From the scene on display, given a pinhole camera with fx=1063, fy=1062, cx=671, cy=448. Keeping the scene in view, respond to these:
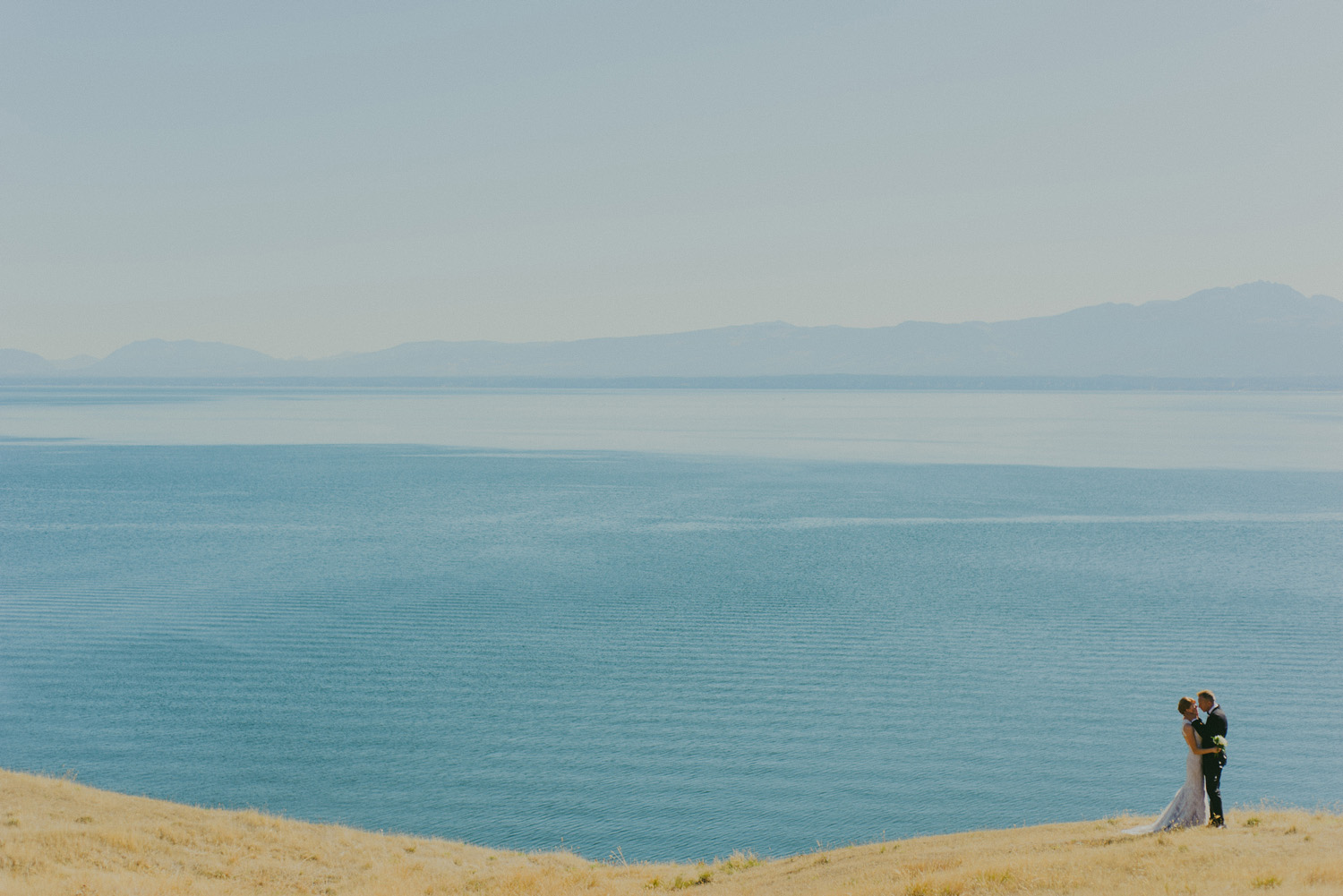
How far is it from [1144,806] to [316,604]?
33.8 meters

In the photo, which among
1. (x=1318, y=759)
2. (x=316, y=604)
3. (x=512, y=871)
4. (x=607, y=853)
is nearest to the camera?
(x=512, y=871)

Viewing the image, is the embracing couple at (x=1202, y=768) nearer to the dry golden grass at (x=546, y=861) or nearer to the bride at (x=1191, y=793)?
the bride at (x=1191, y=793)

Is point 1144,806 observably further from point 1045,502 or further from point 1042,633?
point 1045,502

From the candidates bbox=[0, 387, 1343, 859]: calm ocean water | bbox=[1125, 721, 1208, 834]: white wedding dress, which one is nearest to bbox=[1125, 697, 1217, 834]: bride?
bbox=[1125, 721, 1208, 834]: white wedding dress

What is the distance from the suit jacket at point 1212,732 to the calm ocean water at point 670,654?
1019 cm

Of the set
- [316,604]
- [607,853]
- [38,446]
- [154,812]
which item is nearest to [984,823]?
[607,853]

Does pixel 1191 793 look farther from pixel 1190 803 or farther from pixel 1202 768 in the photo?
pixel 1202 768

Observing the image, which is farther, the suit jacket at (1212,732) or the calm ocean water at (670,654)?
the calm ocean water at (670,654)

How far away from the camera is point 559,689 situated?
34.7m

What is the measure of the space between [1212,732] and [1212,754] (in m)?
0.31

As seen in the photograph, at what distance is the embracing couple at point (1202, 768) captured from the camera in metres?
15.0

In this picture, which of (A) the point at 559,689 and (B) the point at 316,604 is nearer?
(A) the point at 559,689

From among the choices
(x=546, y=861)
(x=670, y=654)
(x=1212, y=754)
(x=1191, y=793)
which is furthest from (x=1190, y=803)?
(x=670, y=654)

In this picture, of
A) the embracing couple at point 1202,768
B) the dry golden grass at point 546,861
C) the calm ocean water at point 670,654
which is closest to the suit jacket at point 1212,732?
the embracing couple at point 1202,768
